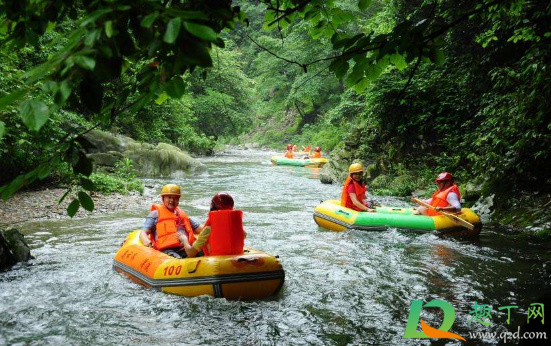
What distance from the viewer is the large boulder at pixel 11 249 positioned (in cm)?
Result: 595

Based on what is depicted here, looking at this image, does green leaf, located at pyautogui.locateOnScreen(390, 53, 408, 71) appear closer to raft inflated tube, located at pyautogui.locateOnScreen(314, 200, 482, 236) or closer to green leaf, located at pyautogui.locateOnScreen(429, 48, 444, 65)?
green leaf, located at pyautogui.locateOnScreen(429, 48, 444, 65)

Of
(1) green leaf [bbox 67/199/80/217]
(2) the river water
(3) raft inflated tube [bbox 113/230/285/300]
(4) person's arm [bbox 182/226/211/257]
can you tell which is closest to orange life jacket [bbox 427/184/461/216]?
(2) the river water

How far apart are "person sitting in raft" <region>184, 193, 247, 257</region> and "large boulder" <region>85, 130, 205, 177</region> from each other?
11355 mm

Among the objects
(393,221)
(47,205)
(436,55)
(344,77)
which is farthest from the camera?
(47,205)

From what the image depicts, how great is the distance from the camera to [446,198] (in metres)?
8.25

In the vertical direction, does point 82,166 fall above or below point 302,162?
above

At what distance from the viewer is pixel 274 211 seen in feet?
35.3

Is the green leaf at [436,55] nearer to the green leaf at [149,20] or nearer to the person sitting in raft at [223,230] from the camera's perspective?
the green leaf at [149,20]

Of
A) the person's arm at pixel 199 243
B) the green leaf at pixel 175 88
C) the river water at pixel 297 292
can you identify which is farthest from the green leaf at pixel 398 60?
the person's arm at pixel 199 243

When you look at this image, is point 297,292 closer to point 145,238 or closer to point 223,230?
point 223,230

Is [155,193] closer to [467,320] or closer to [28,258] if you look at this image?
[28,258]

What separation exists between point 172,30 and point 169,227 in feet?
15.4

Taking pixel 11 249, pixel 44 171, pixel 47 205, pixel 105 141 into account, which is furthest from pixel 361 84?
pixel 105 141

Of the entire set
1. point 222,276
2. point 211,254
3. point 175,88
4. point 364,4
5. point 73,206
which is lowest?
point 222,276
